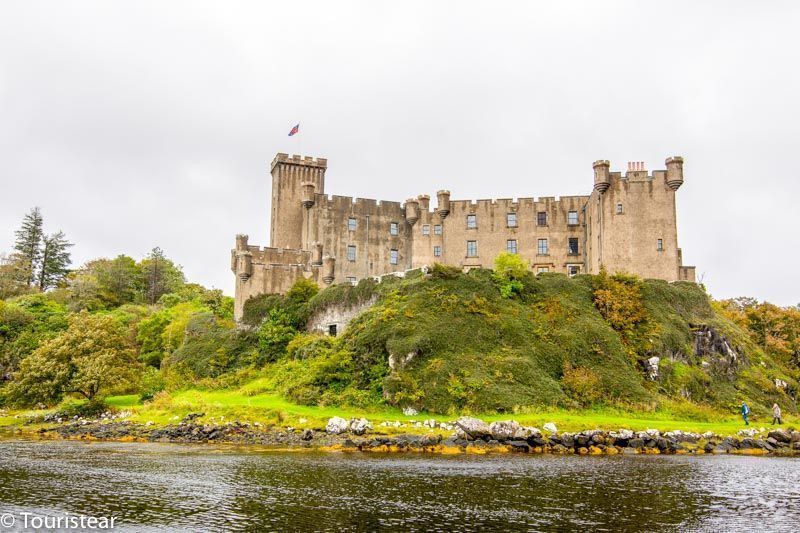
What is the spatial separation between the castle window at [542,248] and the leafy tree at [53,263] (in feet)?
212

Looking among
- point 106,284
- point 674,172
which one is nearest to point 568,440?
point 674,172

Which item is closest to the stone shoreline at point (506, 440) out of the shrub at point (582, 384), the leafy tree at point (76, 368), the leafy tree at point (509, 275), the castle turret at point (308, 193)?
the shrub at point (582, 384)

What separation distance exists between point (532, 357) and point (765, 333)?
2694cm

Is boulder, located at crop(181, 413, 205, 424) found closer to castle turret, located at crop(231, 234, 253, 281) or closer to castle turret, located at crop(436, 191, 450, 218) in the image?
castle turret, located at crop(231, 234, 253, 281)

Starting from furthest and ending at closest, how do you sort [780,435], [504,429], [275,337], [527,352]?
[275,337]
[527,352]
[780,435]
[504,429]

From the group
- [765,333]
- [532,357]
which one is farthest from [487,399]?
[765,333]

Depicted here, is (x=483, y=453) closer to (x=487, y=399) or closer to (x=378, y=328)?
(x=487, y=399)

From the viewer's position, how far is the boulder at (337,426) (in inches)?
1371

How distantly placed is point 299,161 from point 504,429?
3830 cm

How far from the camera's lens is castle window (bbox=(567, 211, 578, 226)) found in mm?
59500

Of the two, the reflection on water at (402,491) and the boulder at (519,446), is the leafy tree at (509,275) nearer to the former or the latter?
the boulder at (519,446)

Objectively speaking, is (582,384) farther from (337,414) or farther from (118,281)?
(118,281)

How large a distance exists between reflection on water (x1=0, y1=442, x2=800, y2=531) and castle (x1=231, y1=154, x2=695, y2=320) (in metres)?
25.9

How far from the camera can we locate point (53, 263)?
91.4 meters
